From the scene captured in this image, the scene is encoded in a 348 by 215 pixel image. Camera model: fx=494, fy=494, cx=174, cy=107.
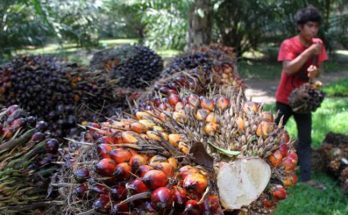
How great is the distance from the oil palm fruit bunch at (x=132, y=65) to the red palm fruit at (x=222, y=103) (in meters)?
1.96

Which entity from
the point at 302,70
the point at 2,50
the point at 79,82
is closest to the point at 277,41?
→ the point at 2,50

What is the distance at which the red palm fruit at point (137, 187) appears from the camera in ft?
4.62

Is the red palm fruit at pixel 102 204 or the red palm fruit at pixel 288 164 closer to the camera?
the red palm fruit at pixel 102 204

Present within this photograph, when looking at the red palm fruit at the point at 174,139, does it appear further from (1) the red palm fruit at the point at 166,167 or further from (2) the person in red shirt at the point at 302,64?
(2) the person in red shirt at the point at 302,64

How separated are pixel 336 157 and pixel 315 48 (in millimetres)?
1104

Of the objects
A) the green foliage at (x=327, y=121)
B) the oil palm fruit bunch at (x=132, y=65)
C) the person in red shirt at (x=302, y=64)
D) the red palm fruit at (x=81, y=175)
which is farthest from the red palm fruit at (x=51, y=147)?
the green foliage at (x=327, y=121)

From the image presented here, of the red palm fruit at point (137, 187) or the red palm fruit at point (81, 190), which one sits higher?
the red palm fruit at point (137, 187)

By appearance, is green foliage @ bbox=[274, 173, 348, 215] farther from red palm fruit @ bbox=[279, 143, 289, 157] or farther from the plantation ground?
red palm fruit @ bbox=[279, 143, 289, 157]

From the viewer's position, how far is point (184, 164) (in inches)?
58.1

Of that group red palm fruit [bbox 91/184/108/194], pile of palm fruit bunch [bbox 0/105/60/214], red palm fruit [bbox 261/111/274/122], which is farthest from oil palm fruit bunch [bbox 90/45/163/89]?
red palm fruit [bbox 91/184/108/194]

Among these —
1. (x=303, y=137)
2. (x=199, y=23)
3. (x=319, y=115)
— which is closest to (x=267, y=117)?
(x=303, y=137)

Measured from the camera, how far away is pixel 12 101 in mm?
2664

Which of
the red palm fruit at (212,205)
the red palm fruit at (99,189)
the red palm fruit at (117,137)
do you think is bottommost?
the red palm fruit at (212,205)

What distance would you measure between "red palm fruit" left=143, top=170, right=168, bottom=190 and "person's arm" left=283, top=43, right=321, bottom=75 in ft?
9.41
